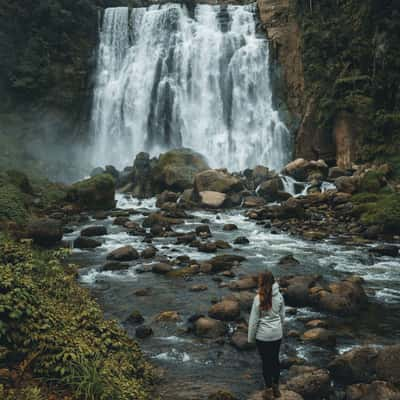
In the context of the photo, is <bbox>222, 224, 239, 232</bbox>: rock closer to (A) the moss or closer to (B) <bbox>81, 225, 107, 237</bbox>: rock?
(B) <bbox>81, 225, 107, 237</bbox>: rock

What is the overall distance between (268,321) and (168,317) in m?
3.94

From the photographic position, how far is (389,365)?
630 cm

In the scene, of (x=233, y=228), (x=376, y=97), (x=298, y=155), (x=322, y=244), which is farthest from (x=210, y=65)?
(x=322, y=244)

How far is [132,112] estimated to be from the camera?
4025cm

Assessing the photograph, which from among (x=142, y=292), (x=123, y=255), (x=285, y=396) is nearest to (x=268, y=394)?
(x=285, y=396)

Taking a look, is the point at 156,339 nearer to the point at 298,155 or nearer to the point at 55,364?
the point at 55,364

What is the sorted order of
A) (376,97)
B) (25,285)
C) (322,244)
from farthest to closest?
1. (376,97)
2. (322,244)
3. (25,285)

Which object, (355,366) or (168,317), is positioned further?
(168,317)

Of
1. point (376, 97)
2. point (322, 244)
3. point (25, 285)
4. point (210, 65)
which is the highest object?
point (210, 65)

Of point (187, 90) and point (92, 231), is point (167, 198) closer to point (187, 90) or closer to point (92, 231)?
point (92, 231)

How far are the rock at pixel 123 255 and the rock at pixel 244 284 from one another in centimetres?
416

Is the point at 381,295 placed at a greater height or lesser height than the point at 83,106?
lesser

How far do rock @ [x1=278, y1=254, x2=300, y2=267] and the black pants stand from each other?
7.57 metres

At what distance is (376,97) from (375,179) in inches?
389
